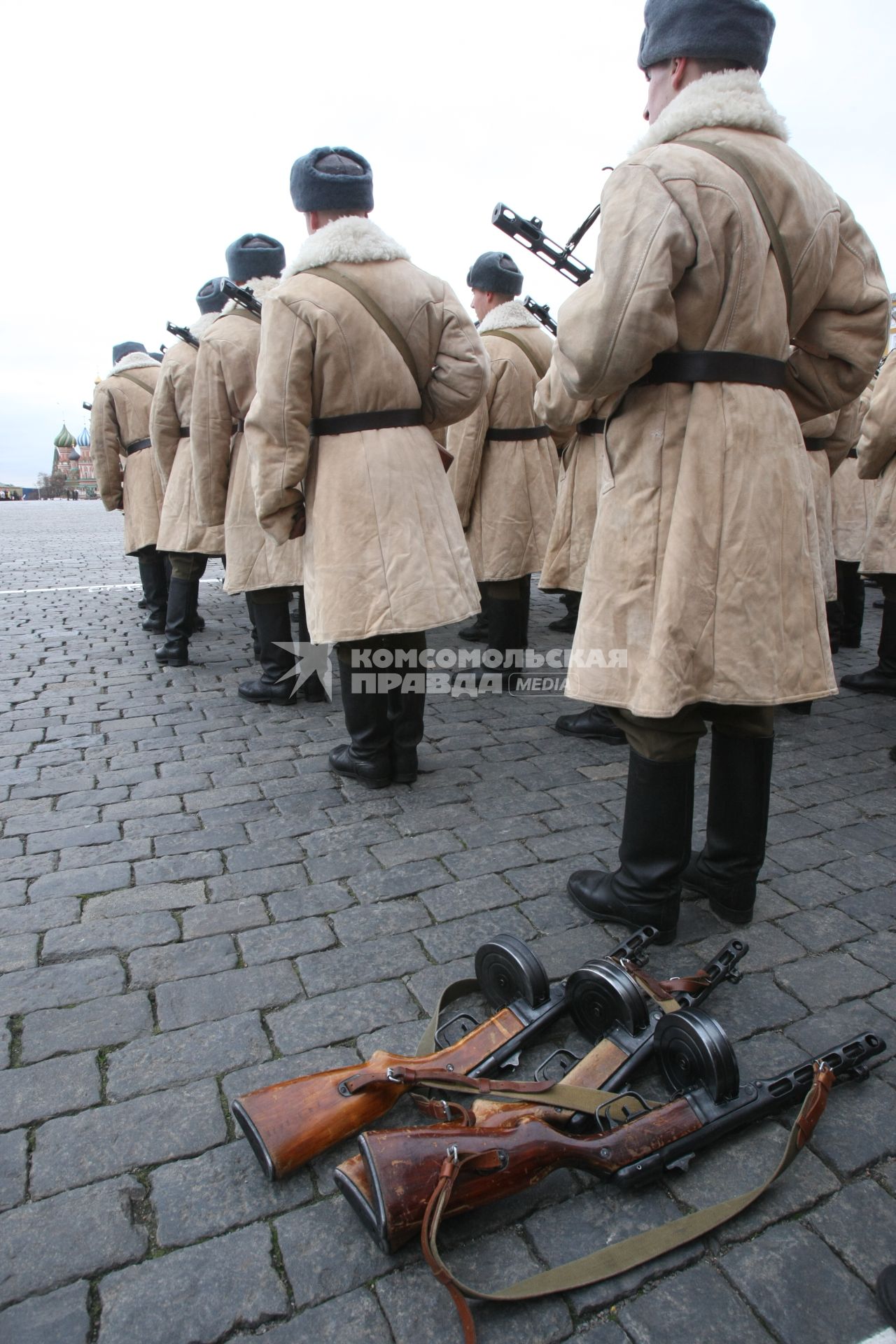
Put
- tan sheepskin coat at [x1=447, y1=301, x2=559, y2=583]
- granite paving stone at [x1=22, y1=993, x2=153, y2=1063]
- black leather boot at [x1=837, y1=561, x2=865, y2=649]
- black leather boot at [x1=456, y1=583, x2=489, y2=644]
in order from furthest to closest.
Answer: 1. black leather boot at [x1=456, y1=583, x2=489, y2=644]
2. black leather boot at [x1=837, y1=561, x2=865, y2=649]
3. tan sheepskin coat at [x1=447, y1=301, x2=559, y2=583]
4. granite paving stone at [x1=22, y1=993, x2=153, y2=1063]

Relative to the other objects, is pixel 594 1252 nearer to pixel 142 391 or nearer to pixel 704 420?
pixel 704 420

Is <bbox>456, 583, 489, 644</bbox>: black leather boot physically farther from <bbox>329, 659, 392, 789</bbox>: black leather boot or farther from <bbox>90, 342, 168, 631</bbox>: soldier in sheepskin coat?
<bbox>329, 659, 392, 789</bbox>: black leather boot

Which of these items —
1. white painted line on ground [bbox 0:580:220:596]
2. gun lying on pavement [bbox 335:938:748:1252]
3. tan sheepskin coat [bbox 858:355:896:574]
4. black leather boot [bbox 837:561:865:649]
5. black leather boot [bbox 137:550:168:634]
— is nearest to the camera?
gun lying on pavement [bbox 335:938:748:1252]

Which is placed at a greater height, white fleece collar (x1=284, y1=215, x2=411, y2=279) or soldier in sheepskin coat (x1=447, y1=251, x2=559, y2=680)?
white fleece collar (x1=284, y1=215, x2=411, y2=279)

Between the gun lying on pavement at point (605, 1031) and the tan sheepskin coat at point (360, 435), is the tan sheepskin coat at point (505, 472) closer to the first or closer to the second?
the tan sheepskin coat at point (360, 435)

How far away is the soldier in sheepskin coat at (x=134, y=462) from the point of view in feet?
22.7

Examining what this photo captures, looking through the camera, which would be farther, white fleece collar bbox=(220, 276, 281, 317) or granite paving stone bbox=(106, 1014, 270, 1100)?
white fleece collar bbox=(220, 276, 281, 317)

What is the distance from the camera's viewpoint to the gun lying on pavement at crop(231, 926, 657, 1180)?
69.9 inches

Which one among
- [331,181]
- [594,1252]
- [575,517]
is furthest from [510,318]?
[594,1252]

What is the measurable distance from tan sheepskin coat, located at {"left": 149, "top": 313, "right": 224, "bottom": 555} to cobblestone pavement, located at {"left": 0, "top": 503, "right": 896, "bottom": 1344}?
1.53m

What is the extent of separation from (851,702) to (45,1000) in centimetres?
437

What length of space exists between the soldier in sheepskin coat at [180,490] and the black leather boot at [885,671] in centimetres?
405

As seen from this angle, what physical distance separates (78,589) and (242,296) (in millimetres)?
5432

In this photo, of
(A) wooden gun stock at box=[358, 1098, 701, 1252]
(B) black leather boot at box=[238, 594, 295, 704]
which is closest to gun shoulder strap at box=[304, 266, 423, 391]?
(B) black leather boot at box=[238, 594, 295, 704]
